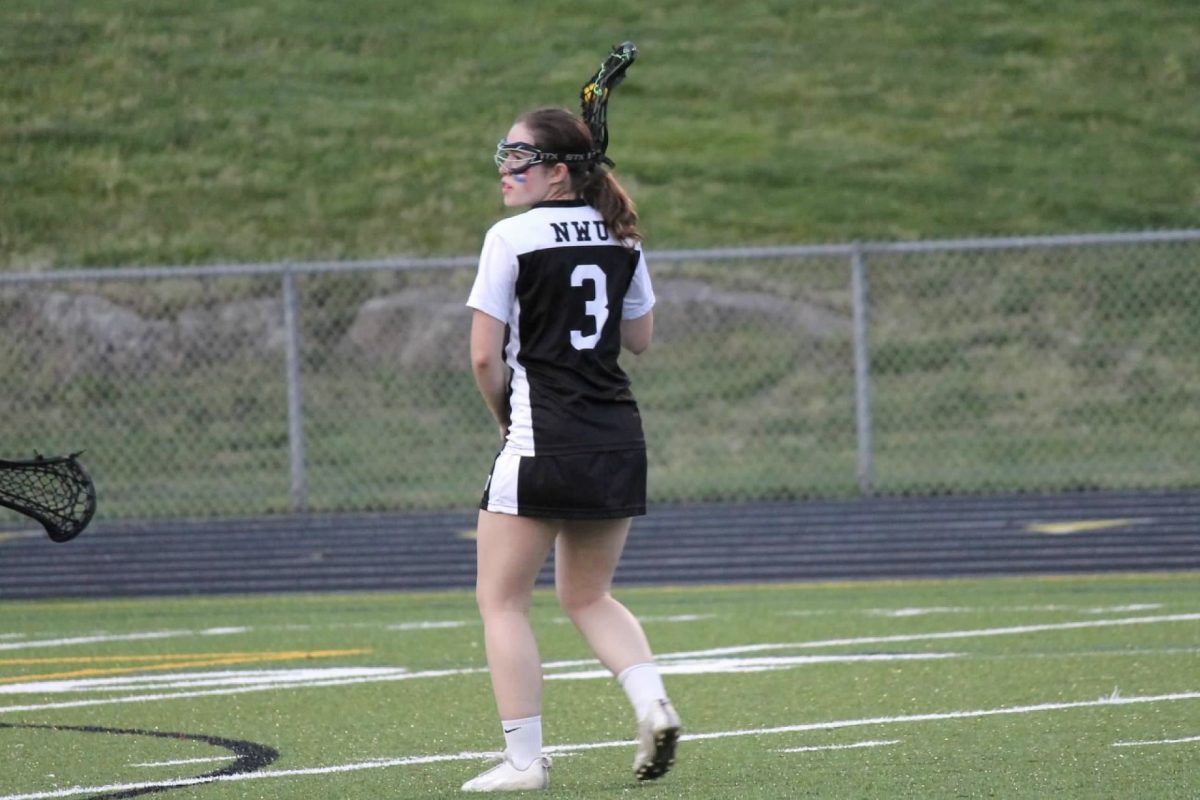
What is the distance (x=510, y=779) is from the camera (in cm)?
506

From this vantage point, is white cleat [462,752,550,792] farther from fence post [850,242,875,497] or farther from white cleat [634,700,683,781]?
fence post [850,242,875,497]

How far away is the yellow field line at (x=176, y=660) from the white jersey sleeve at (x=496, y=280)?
3717 mm

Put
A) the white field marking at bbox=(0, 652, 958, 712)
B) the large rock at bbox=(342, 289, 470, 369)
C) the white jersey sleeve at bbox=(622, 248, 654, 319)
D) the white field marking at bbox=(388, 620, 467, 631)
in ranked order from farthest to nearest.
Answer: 1. the large rock at bbox=(342, 289, 470, 369)
2. the white field marking at bbox=(388, 620, 467, 631)
3. the white field marking at bbox=(0, 652, 958, 712)
4. the white jersey sleeve at bbox=(622, 248, 654, 319)

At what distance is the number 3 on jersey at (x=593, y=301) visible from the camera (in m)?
5.09

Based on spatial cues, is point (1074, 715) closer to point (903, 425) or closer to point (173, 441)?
point (903, 425)

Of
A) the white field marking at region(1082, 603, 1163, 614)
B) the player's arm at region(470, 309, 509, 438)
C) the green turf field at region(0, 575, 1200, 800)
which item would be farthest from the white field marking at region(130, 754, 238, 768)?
the white field marking at region(1082, 603, 1163, 614)

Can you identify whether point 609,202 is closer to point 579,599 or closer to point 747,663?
point 579,599

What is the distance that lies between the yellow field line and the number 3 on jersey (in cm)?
371

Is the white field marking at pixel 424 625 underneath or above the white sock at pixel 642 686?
underneath

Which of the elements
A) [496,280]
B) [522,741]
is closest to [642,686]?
[522,741]

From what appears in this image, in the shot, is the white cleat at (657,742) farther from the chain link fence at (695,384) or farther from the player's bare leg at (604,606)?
the chain link fence at (695,384)

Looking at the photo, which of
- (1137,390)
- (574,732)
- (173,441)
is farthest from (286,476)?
(574,732)

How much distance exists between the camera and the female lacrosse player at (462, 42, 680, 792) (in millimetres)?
5023

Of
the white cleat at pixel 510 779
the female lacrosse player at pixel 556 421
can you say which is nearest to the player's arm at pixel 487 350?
the female lacrosse player at pixel 556 421
